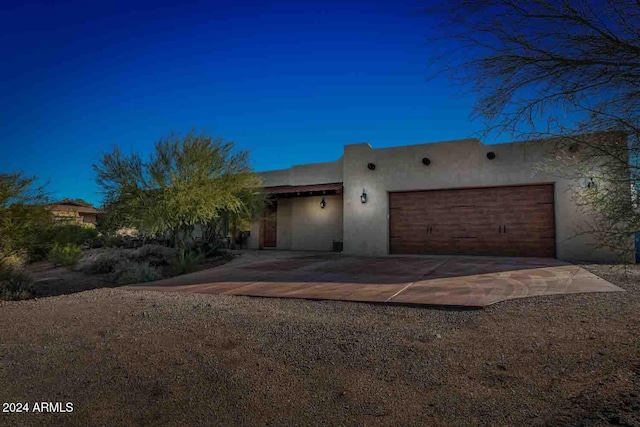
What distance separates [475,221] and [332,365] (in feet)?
39.4

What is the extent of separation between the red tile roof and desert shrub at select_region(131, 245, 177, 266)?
5739 mm

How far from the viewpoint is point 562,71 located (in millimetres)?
3033

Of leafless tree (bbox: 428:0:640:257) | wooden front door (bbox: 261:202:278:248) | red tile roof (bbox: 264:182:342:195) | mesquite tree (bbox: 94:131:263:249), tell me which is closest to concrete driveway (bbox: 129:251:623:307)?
leafless tree (bbox: 428:0:640:257)

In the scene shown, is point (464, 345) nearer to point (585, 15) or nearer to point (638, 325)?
point (638, 325)

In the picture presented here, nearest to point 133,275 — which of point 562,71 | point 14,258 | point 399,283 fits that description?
point 14,258

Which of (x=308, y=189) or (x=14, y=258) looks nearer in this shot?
(x=14, y=258)

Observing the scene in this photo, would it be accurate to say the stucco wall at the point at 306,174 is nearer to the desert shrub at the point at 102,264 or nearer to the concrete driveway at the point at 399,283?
the concrete driveway at the point at 399,283

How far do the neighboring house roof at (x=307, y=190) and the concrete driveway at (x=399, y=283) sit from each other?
20.1ft

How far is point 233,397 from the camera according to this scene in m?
2.74

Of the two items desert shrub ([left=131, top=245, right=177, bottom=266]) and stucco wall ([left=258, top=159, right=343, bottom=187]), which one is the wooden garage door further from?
desert shrub ([left=131, top=245, right=177, bottom=266])

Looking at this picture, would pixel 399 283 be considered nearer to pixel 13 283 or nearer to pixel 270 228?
pixel 13 283

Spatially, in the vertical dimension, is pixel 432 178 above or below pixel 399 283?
above

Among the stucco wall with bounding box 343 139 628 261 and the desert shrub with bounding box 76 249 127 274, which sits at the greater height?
the stucco wall with bounding box 343 139 628 261

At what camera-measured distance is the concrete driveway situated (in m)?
6.05
